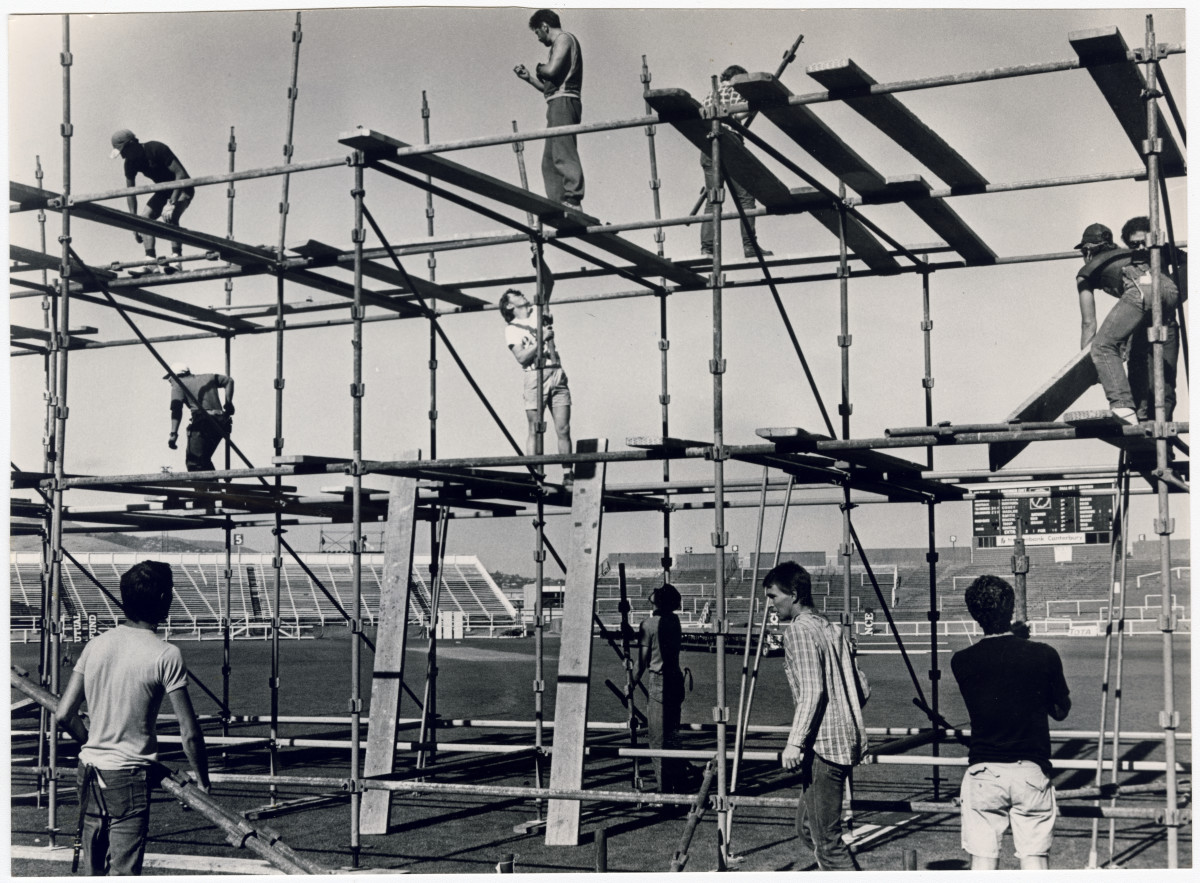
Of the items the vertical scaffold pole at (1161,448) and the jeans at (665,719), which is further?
the jeans at (665,719)

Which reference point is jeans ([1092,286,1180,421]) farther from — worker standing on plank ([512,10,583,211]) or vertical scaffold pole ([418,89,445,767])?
vertical scaffold pole ([418,89,445,767])

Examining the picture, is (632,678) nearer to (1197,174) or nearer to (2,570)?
(2,570)

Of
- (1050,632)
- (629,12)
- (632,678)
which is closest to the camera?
(629,12)

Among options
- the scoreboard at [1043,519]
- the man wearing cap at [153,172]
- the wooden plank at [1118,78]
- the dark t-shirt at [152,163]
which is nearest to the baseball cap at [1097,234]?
the wooden plank at [1118,78]

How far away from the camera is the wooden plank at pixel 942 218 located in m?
10.7

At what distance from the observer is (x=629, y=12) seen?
1018 centimetres

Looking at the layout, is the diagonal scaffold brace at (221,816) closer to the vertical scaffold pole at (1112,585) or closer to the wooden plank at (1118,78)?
the vertical scaffold pole at (1112,585)

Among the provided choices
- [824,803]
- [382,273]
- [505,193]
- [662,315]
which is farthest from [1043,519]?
[824,803]

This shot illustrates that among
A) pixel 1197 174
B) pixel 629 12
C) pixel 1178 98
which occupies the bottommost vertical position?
pixel 1197 174

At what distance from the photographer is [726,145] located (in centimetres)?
1019

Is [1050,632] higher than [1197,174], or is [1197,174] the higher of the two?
[1197,174]

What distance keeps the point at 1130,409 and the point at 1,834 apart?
26.7 ft

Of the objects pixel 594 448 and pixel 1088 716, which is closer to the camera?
pixel 594 448

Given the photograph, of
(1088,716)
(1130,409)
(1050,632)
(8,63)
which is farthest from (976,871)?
(1050,632)
